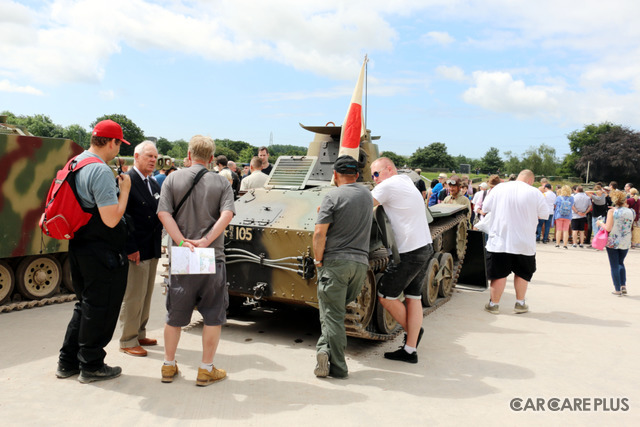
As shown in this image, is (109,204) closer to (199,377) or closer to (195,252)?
(195,252)

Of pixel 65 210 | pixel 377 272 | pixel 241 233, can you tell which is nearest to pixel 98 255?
pixel 65 210

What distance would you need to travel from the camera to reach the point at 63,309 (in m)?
7.53

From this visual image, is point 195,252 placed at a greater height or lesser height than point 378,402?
greater

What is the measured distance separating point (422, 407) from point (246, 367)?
5.75 feet

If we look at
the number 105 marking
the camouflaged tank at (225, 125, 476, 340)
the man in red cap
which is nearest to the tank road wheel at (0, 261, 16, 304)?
the camouflaged tank at (225, 125, 476, 340)

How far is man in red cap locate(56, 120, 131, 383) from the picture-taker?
438 centimetres

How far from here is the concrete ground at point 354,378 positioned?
4.21m

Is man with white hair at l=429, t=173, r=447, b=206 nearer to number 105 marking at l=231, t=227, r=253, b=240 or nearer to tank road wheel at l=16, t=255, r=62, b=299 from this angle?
number 105 marking at l=231, t=227, r=253, b=240

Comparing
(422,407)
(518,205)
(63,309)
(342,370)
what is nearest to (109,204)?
(342,370)

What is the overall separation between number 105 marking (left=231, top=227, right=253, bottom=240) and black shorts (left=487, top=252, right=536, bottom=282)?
12.1 ft

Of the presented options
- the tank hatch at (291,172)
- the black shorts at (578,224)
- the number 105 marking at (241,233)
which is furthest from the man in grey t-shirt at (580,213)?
the number 105 marking at (241,233)

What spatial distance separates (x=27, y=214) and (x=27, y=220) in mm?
81

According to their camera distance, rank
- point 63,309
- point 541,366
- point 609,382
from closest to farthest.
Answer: point 609,382 < point 541,366 < point 63,309

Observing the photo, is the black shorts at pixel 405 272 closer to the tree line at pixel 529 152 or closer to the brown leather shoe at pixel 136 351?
the brown leather shoe at pixel 136 351
